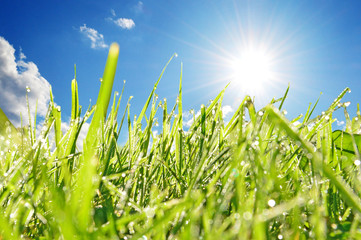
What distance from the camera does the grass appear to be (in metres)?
0.39

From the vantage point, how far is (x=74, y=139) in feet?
2.82

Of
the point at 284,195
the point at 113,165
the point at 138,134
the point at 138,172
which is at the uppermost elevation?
the point at 138,134

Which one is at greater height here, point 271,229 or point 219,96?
point 219,96

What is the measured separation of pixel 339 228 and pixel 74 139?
68 centimetres

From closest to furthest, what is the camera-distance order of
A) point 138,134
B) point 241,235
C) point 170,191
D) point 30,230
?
point 241,235 < point 30,230 < point 170,191 < point 138,134

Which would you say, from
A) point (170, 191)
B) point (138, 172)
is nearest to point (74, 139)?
point (138, 172)

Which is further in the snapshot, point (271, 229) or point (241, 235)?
point (271, 229)

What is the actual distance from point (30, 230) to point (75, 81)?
0.49 metres

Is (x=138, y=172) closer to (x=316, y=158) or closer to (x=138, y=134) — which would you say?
(x=138, y=134)

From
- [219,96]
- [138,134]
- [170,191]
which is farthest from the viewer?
[138,134]

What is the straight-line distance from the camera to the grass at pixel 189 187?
39 centimetres

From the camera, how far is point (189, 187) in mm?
566

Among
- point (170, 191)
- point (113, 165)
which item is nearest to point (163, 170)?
point (170, 191)

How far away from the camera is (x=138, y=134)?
121cm
